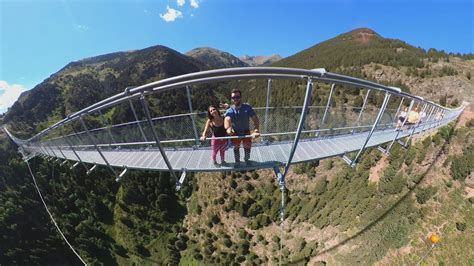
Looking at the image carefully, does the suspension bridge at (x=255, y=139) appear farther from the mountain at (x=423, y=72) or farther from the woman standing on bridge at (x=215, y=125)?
the mountain at (x=423, y=72)

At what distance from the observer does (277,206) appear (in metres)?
38.8

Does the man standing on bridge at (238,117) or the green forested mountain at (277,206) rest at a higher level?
the man standing on bridge at (238,117)

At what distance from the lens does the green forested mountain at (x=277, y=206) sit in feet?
55.8

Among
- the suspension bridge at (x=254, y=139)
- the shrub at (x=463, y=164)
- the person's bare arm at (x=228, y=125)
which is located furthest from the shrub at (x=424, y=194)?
the person's bare arm at (x=228, y=125)

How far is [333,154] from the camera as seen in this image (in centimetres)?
796

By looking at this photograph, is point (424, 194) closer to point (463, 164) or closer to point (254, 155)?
point (463, 164)

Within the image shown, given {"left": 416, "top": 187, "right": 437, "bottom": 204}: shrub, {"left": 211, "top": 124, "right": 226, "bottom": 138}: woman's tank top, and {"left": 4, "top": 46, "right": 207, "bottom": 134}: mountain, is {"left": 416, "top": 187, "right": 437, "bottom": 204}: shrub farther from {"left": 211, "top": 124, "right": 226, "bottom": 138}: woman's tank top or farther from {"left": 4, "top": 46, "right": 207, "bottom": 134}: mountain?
{"left": 4, "top": 46, "right": 207, "bottom": 134}: mountain

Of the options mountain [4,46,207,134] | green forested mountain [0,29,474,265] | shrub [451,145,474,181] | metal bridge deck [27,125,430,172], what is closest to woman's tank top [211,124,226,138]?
metal bridge deck [27,125,430,172]

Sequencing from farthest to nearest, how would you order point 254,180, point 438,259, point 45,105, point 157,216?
point 45,105 → point 157,216 → point 254,180 → point 438,259

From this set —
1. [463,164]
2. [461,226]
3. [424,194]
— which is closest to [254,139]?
[461,226]

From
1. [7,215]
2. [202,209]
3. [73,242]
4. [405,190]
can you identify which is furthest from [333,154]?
[7,215]

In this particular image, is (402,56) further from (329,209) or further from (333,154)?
(333,154)

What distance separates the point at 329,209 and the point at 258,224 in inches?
530

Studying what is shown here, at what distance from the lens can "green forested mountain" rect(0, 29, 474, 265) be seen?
1700 cm
